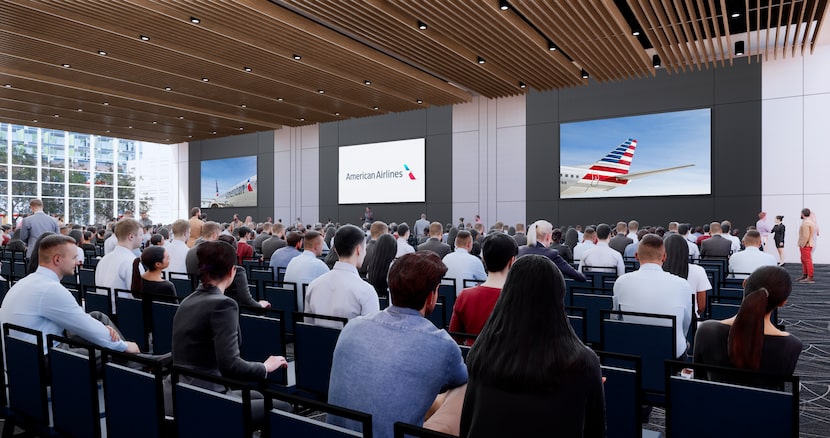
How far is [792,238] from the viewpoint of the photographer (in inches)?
577

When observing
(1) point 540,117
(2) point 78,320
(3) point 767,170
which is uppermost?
(1) point 540,117

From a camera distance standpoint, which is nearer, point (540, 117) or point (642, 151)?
point (642, 151)

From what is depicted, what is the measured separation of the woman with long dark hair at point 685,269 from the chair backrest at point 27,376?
4766 mm

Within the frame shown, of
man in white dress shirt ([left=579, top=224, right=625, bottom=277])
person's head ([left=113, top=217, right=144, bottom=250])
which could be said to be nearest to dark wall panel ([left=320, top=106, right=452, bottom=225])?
man in white dress shirt ([left=579, top=224, right=625, bottom=277])

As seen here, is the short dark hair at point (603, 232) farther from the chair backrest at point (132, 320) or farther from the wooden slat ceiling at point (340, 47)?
the chair backrest at point (132, 320)

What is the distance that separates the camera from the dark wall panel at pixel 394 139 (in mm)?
20172

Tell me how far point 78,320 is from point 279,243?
18.5ft

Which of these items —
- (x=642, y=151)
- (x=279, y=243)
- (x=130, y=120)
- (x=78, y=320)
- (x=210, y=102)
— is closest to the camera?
(x=78, y=320)

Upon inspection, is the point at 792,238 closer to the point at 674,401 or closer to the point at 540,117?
the point at 540,117

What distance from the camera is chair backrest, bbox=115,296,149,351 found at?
13.4 feet

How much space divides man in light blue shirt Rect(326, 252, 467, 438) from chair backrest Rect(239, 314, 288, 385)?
136 centimetres

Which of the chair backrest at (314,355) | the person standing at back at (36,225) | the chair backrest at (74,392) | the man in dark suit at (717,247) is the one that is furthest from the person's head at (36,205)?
the man in dark suit at (717,247)

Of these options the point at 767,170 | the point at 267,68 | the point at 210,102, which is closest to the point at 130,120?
the point at 210,102

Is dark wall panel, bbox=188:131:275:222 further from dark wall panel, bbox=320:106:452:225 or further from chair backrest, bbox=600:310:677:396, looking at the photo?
chair backrest, bbox=600:310:677:396
